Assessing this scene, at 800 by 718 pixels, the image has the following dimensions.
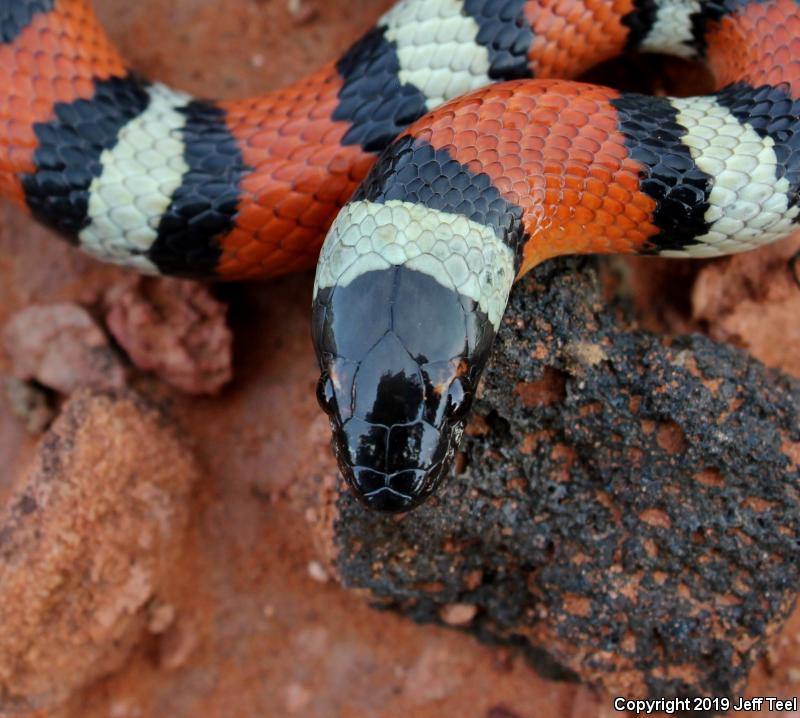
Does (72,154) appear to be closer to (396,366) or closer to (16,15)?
(16,15)

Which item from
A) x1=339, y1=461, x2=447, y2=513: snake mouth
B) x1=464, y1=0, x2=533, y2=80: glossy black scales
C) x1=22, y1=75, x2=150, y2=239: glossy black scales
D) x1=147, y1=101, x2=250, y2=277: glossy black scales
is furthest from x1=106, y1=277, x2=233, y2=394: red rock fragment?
Answer: x1=464, y1=0, x2=533, y2=80: glossy black scales

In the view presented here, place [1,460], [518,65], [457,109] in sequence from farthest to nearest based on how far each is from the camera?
1. [1,460]
2. [518,65]
3. [457,109]

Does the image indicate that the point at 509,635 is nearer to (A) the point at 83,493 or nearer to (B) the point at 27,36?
(A) the point at 83,493

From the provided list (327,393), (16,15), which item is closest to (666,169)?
(327,393)

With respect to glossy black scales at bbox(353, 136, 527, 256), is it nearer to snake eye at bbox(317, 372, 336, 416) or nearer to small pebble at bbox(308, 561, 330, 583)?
snake eye at bbox(317, 372, 336, 416)

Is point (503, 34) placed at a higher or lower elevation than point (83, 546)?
higher

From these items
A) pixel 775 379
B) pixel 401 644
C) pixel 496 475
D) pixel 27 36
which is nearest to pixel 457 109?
pixel 496 475

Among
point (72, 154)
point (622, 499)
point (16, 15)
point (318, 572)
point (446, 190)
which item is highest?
point (16, 15)
